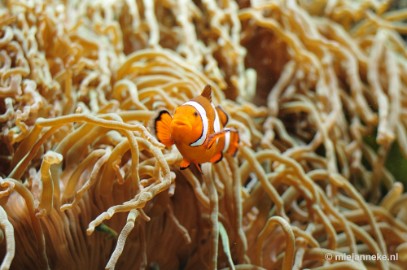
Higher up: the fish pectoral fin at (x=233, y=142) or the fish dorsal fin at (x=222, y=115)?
the fish dorsal fin at (x=222, y=115)

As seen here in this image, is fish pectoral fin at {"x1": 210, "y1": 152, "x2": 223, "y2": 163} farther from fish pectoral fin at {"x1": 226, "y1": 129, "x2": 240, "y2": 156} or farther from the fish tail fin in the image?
the fish tail fin

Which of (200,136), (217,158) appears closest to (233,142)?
(217,158)

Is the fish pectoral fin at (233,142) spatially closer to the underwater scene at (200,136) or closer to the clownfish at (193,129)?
the underwater scene at (200,136)

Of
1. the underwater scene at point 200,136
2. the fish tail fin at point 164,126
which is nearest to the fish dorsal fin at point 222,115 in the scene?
the underwater scene at point 200,136

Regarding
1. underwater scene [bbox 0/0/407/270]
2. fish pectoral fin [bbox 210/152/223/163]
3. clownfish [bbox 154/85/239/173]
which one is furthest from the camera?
fish pectoral fin [bbox 210/152/223/163]

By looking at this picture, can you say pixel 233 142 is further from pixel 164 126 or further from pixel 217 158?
pixel 164 126

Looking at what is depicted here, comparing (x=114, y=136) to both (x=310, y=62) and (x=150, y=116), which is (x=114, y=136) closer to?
(x=150, y=116)

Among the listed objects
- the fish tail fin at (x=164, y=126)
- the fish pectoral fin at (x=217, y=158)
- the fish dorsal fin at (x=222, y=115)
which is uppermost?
the fish tail fin at (x=164, y=126)

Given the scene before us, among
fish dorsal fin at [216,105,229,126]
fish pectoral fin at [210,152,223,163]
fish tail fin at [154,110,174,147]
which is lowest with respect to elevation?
fish pectoral fin at [210,152,223,163]

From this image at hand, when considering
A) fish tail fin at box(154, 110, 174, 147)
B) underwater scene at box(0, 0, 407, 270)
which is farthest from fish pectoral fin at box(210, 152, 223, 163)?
fish tail fin at box(154, 110, 174, 147)
